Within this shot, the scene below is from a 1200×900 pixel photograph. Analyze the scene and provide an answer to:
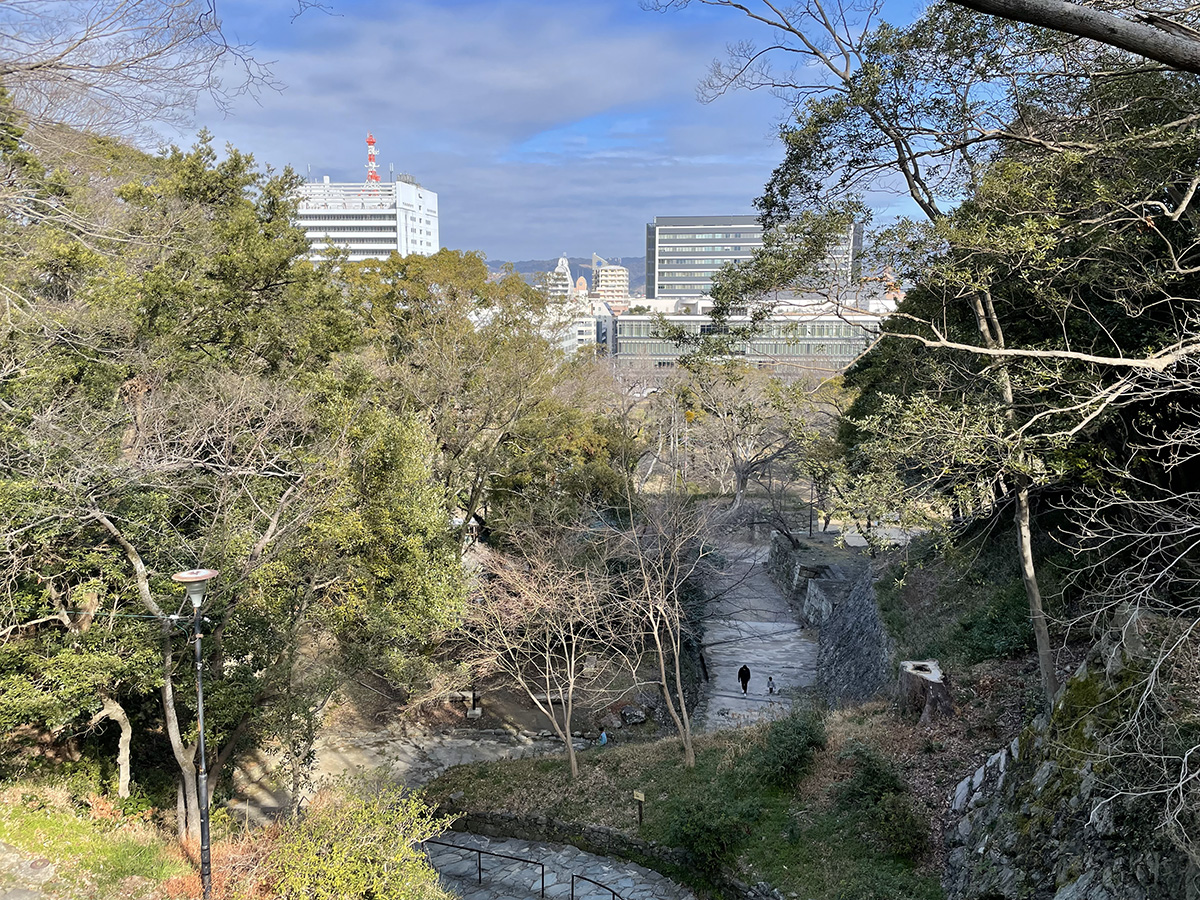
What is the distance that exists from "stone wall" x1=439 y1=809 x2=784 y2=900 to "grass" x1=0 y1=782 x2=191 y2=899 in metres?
4.29

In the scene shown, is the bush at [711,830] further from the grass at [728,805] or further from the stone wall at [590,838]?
the stone wall at [590,838]

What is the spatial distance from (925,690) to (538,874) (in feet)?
19.8

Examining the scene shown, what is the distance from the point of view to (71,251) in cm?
1010

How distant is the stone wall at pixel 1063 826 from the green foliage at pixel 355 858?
5.34 metres

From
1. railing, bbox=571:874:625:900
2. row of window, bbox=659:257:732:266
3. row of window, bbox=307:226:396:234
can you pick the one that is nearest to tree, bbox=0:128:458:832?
railing, bbox=571:874:625:900

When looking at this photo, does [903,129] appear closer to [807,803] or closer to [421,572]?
[807,803]

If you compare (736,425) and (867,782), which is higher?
(736,425)

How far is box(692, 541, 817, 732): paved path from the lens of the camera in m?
16.1

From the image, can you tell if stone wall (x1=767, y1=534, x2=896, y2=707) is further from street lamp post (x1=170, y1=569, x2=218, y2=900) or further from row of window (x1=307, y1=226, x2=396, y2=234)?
row of window (x1=307, y1=226, x2=396, y2=234)

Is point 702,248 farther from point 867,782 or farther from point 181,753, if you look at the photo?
point 181,753

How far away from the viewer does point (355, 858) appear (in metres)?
7.15

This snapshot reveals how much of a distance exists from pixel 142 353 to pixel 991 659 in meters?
14.0

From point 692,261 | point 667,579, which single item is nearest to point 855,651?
point 667,579

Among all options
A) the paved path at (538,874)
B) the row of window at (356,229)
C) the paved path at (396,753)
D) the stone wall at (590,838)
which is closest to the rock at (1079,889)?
the stone wall at (590,838)
